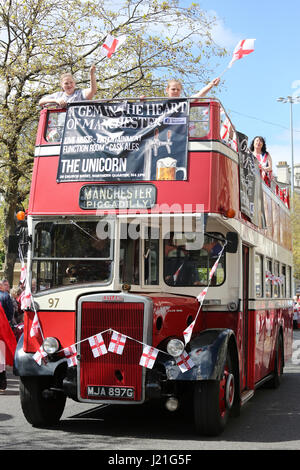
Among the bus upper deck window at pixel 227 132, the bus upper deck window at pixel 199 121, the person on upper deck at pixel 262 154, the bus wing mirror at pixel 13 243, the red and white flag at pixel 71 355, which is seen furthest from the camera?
the person on upper deck at pixel 262 154

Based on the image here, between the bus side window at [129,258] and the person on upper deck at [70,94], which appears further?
the person on upper deck at [70,94]

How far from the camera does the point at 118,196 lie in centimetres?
833

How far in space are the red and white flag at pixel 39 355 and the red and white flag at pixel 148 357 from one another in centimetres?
110

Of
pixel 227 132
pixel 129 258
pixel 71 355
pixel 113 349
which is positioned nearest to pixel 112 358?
pixel 113 349

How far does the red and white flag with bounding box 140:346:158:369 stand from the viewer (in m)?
7.73

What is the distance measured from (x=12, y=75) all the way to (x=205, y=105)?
12.3m

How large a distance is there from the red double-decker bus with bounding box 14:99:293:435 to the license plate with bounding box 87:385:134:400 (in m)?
0.01

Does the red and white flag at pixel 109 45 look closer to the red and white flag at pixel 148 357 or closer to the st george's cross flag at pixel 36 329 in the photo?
the st george's cross flag at pixel 36 329

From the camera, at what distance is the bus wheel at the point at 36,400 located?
326 inches

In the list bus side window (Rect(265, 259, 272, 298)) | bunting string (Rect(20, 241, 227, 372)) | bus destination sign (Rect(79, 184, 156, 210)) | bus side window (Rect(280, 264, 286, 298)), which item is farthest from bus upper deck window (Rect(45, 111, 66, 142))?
bus side window (Rect(280, 264, 286, 298))

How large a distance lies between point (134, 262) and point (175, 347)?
1.26m

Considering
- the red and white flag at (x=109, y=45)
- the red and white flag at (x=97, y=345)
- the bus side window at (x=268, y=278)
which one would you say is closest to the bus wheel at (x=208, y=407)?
the red and white flag at (x=97, y=345)

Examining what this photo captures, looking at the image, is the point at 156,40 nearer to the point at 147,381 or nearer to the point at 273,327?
the point at 273,327
